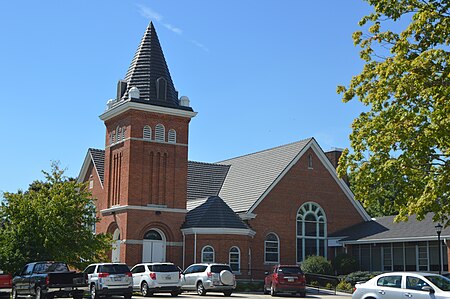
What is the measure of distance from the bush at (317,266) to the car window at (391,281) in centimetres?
2424

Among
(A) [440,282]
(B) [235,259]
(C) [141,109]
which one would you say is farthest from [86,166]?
(A) [440,282]

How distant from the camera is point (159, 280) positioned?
31.4m

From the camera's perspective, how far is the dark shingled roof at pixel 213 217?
4231cm

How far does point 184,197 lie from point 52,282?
17856 mm

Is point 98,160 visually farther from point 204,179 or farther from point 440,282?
point 440,282

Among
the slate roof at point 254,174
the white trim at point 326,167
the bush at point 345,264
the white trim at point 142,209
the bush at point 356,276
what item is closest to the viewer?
the bush at point 356,276

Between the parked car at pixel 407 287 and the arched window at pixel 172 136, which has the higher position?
the arched window at pixel 172 136

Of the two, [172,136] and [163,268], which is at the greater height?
[172,136]

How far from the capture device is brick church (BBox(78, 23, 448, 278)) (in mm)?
42469

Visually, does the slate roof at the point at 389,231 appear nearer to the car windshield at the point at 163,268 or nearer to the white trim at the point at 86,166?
the car windshield at the point at 163,268

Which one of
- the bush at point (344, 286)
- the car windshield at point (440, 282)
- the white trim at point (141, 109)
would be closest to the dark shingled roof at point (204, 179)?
the white trim at point (141, 109)

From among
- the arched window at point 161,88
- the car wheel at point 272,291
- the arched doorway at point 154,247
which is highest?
the arched window at point 161,88

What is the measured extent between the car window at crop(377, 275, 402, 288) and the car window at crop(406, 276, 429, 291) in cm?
26

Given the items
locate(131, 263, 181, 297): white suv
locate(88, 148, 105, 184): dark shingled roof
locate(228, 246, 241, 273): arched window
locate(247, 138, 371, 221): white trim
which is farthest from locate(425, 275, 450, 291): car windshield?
locate(88, 148, 105, 184): dark shingled roof
